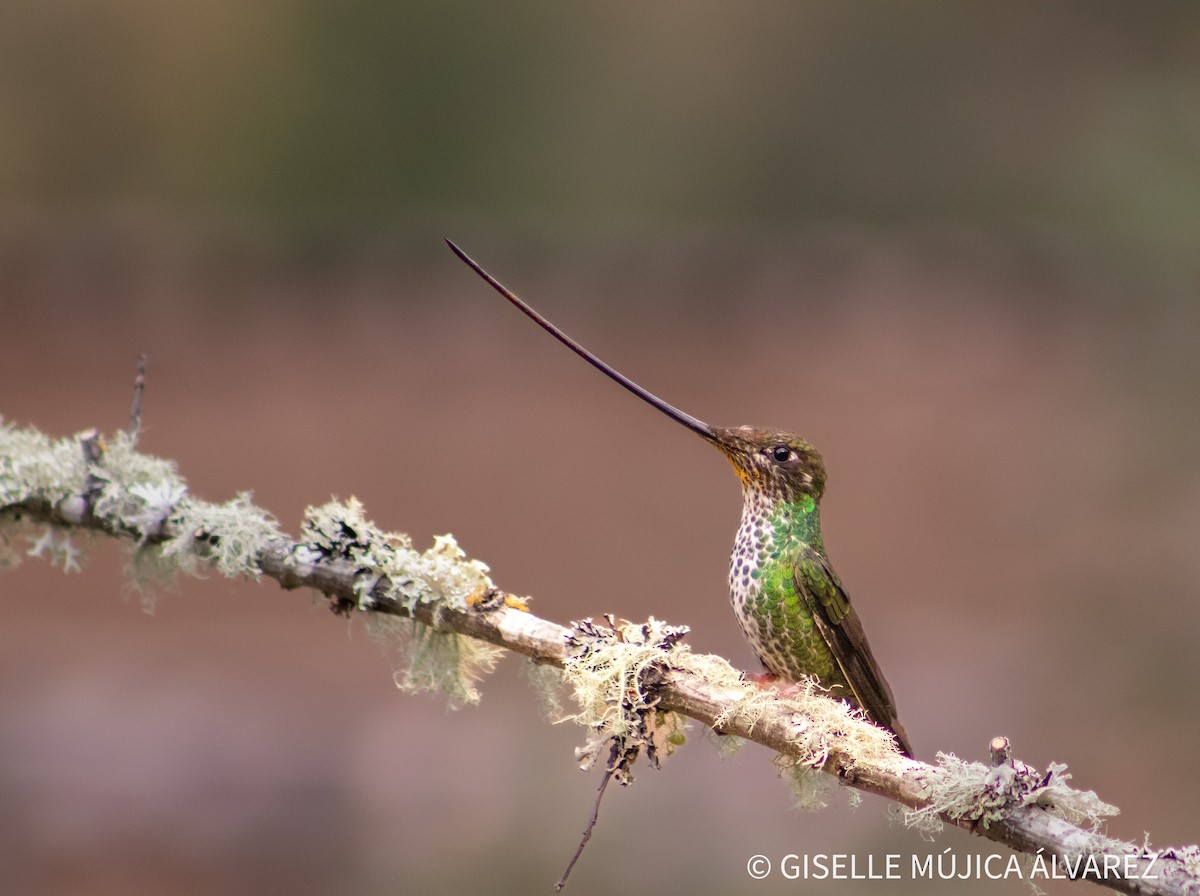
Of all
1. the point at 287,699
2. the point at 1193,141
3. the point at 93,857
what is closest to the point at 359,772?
the point at 287,699

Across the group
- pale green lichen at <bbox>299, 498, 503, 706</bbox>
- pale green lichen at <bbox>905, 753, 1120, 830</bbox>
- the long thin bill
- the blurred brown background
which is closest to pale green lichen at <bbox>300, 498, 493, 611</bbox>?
pale green lichen at <bbox>299, 498, 503, 706</bbox>

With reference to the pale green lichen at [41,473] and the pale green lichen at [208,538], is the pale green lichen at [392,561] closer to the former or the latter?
the pale green lichen at [208,538]

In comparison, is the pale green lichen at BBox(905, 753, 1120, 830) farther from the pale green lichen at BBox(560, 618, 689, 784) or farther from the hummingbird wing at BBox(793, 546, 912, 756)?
the hummingbird wing at BBox(793, 546, 912, 756)

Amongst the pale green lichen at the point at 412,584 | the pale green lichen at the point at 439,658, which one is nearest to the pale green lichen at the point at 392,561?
the pale green lichen at the point at 412,584

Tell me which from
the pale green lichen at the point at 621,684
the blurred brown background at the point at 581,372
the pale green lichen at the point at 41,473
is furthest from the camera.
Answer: the blurred brown background at the point at 581,372

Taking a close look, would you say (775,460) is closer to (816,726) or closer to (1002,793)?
(816,726)

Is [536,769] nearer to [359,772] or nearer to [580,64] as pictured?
[359,772]

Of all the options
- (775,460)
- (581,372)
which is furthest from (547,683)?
(581,372)
